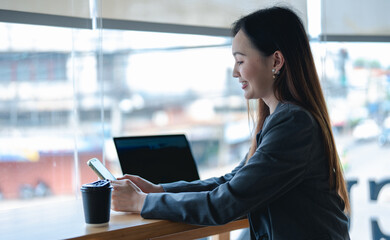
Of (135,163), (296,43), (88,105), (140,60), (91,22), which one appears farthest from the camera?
(140,60)

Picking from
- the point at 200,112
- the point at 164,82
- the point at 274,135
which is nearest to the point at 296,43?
the point at 274,135

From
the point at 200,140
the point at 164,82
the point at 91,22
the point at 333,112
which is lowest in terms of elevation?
the point at 200,140

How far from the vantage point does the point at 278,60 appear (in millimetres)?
1381

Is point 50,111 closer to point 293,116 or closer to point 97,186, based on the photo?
point 97,186

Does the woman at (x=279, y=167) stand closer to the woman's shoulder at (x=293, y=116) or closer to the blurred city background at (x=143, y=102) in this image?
the woman's shoulder at (x=293, y=116)

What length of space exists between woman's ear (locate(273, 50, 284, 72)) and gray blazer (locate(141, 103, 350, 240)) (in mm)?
137

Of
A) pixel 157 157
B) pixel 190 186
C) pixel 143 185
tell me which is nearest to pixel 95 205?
pixel 143 185

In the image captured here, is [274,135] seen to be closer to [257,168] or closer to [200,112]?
[257,168]

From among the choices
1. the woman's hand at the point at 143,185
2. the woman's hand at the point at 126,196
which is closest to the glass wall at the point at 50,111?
the woman's hand at the point at 143,185

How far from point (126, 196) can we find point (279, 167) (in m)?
0.46

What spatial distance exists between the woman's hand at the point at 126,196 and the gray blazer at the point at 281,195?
0.14 ft

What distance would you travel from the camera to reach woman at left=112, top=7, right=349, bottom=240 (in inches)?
47.8

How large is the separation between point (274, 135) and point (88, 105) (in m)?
1.44

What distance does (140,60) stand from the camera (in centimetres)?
382
